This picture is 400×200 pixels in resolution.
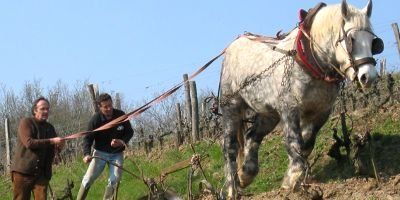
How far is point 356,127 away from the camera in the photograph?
1045 cm

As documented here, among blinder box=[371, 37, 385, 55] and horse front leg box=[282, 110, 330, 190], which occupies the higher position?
blinder box=[371, 37, 385, 55]

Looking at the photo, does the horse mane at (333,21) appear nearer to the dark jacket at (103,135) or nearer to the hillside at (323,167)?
the hillside at (323,167)

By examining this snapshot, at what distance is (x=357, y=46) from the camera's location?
6480 millimetres

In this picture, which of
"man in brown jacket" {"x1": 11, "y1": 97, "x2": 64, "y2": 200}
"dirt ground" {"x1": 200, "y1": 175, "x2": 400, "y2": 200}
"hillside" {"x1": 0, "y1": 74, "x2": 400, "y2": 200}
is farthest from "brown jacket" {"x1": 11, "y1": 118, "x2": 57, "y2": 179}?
"dirt ground" {"x1": 200, "y1": 175, "x2": 400, "y2": 200}

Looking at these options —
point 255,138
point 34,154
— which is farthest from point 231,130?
point 34,154

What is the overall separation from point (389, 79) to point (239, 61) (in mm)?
3965

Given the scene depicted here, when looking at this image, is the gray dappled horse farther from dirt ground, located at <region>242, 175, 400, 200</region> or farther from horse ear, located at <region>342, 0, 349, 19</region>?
dirt ground, located at <region>242, 175, 400, 200</region>

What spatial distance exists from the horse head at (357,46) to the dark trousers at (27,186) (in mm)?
3570

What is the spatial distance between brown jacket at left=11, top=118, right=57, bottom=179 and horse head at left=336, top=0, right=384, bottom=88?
3.29m

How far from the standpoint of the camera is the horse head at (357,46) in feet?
20.7

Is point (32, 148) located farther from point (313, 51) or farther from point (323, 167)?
point (323, 167)

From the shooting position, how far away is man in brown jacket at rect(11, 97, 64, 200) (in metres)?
7.49

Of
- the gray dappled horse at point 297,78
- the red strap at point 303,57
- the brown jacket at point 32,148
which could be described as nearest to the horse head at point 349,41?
the gray dappled horse at point 297,78

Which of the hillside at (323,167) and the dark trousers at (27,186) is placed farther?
the dark trousers at (27,186)
